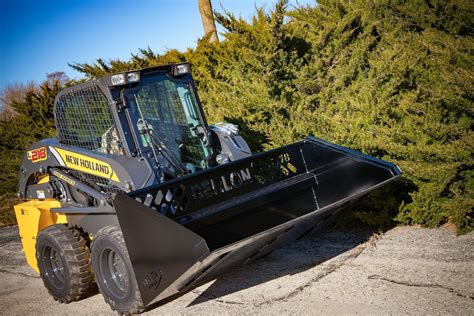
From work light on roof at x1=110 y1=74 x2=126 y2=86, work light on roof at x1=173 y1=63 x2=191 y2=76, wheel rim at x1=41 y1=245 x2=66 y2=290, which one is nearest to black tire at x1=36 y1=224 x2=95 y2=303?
wheel rim at x1=41 y1=245 x2=66 y2=290

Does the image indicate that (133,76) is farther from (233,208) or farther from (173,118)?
(233,208)

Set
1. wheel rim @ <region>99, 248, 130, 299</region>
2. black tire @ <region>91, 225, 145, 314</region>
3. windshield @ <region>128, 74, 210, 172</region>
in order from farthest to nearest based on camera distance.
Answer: windshield @ <region>128, 74, 210, 172</region>, wheel rim @ <region>99, 248, 130, 299</region>, black tire @ <region>91, 225, 145, 314</region>

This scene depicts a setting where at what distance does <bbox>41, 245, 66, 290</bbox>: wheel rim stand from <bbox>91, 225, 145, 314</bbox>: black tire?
0.83 m

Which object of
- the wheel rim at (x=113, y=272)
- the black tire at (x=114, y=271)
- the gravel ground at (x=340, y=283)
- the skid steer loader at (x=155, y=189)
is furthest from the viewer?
the wheel rim at (x=113, y=272)

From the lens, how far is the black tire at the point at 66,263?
437cm

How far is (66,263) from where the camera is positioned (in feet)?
14.4

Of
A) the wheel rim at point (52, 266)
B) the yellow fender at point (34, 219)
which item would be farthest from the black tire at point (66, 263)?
the yellow fender at point (34, 219)

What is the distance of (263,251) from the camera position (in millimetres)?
4250

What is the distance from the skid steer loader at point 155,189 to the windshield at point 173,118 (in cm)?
1

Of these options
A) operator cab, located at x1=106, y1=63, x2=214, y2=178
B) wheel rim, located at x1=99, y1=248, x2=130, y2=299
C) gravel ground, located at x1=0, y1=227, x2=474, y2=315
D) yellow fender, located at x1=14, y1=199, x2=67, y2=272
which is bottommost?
gravel ground, located at x1=0, y1=227, x2=474, y2=315

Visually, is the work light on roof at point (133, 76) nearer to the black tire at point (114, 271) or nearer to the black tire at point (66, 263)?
the black tire at point (114, 271)

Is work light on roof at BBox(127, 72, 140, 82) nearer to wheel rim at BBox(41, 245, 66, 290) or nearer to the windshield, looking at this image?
the windshield

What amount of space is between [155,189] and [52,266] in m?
1.94

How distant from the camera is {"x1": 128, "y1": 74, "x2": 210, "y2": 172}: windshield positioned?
4.50 meters
